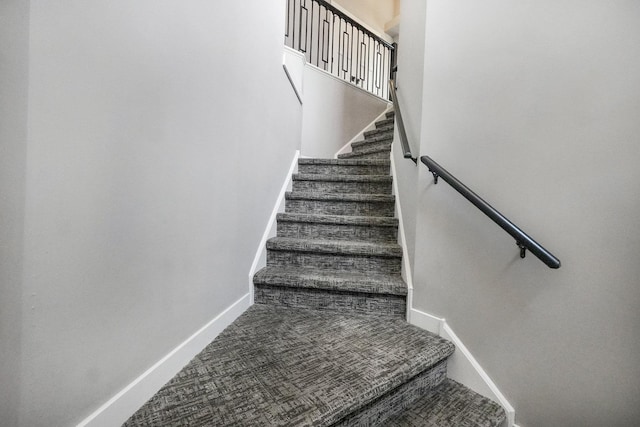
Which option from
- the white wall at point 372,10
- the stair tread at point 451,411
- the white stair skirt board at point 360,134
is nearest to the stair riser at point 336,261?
the stair tread at point 451,411

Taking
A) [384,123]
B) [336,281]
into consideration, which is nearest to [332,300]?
[336,281]

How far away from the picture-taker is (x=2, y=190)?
506 millimetres

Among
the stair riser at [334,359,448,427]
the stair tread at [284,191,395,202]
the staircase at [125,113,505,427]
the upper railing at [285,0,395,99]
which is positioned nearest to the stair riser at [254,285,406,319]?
the staircase at [125,113,505,427]

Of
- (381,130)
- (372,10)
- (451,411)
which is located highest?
(372,10)

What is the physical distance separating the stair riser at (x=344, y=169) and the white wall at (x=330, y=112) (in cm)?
51

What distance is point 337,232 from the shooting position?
199 centimetres

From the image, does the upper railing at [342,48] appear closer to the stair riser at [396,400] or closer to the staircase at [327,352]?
the staircase at [327,352]

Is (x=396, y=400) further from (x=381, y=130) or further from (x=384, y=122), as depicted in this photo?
(x=384, y=122)

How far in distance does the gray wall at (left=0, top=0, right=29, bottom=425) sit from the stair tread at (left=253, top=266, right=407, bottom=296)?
3.64 ft

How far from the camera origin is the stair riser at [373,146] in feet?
10.4

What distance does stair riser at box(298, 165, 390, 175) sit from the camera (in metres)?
2.52

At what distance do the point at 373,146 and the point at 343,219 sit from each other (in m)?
1.79

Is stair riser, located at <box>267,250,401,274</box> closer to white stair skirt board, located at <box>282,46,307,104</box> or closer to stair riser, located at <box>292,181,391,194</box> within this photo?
stair riser, located at <box>292,181,391,194</box>

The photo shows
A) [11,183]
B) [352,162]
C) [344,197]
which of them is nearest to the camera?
[11,183]
